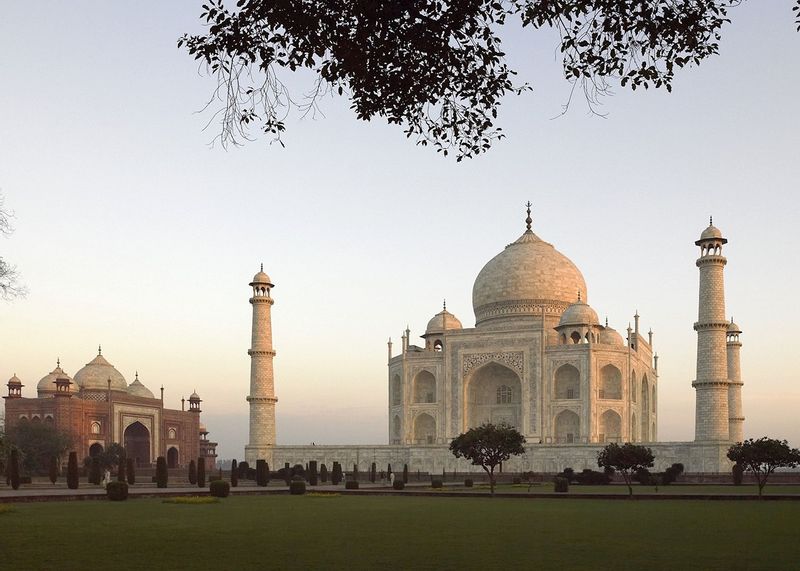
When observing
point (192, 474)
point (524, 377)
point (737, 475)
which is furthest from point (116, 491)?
point (524, 377)

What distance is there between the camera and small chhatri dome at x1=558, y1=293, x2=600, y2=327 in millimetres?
47812

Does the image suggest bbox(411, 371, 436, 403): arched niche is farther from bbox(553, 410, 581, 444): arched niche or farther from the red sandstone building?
the red sandstone building

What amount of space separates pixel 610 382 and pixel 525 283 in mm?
7442

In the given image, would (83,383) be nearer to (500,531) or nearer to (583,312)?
(583,312)

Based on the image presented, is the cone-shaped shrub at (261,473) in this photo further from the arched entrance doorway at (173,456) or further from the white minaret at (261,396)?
the arched entrance doorway at (173,456)

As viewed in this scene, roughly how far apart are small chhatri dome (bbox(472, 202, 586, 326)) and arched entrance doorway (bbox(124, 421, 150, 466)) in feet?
71.6

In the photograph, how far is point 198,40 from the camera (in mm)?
9234

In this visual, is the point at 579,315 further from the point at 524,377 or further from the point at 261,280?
the point at 261,280

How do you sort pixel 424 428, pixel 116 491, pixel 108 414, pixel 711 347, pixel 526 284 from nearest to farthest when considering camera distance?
pixel 116 491
pixel 711 347
pixel 424 428
pixel 526 284
pixel 108 414

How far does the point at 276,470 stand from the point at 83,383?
17.9 metres

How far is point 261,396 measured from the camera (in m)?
47.6

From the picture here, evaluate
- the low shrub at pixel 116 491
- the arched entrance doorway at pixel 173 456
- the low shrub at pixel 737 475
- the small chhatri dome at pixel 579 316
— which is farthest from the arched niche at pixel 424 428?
the low shrub at pixel 116 491

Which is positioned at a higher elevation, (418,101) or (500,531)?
(418,101)

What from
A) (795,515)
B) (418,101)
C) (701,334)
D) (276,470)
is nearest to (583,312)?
(701,334)
